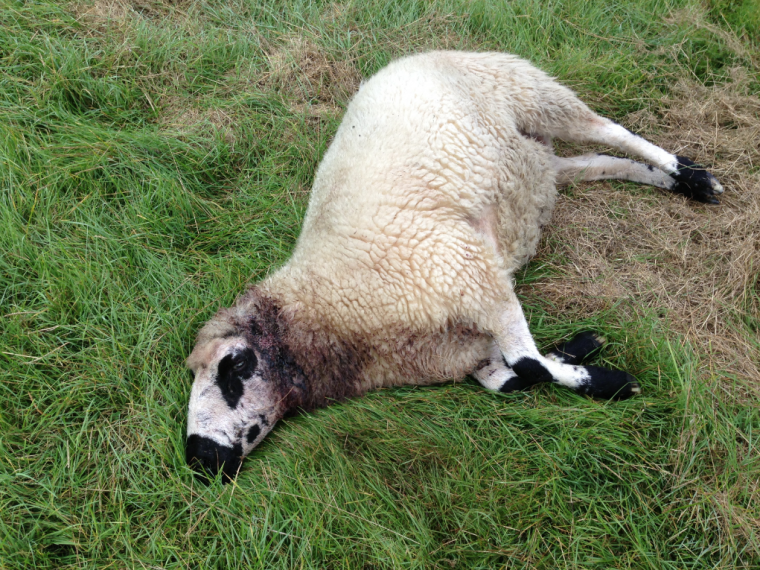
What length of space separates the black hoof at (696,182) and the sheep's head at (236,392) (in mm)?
3142

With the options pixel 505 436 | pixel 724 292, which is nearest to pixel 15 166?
pixel 505 436

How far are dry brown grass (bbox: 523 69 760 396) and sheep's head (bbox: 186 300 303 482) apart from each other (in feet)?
5.83

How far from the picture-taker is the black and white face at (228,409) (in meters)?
2.73

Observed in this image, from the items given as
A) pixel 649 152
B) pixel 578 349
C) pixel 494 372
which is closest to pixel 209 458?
pixel 494 372

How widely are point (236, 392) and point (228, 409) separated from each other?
10cm

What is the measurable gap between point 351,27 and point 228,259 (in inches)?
108

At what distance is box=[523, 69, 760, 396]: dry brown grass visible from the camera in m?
3.17

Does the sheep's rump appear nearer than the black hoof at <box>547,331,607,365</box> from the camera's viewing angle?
Yes

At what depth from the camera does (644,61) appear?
4590 mm

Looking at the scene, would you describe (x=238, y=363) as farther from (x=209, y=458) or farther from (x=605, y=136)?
(x=605, y=136)

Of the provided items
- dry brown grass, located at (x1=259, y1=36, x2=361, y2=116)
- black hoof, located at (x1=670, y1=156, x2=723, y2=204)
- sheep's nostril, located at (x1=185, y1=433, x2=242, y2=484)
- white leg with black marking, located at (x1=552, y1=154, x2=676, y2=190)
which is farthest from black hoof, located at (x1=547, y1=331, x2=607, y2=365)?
dry brown grass, located at (x1=259, y1=36, x2=361, y2=116)

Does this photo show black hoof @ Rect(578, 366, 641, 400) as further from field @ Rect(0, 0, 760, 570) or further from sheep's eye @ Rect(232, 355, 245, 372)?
sheep's eye @ Rect(232, 355, 245, 372)

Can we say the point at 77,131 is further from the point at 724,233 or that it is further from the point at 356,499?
the point at 724,233

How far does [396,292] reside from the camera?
9.49 ft
